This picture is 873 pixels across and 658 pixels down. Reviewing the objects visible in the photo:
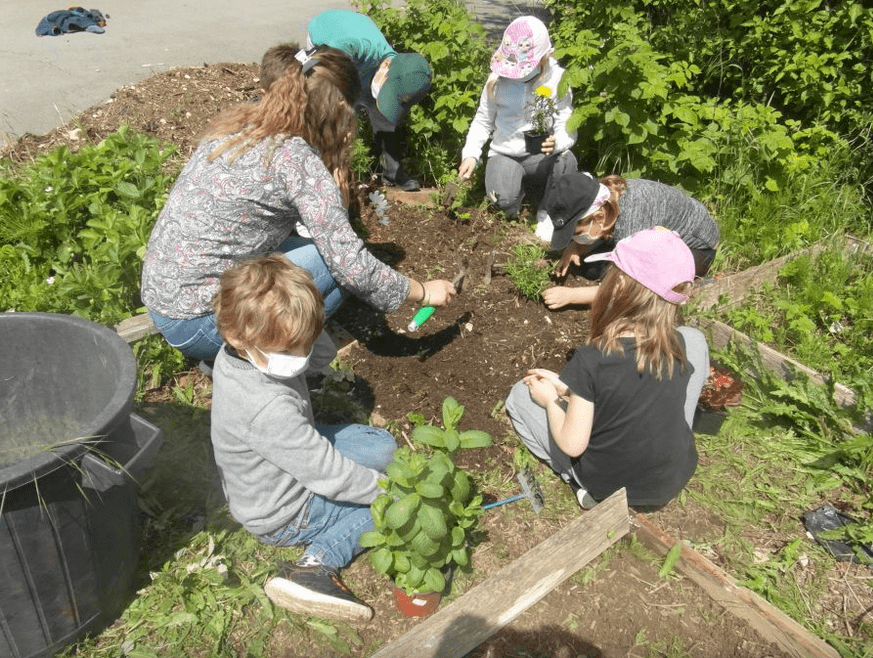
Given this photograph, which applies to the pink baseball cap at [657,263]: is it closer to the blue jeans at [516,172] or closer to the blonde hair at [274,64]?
the blonde hair at [274,64]

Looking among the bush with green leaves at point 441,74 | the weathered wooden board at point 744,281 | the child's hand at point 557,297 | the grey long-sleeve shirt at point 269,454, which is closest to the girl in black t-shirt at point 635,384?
the grey long-sleeve shirt at point 269,454

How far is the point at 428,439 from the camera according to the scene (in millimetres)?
2211

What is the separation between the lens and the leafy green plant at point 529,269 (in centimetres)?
395

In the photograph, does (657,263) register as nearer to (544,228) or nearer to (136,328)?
(544,228)

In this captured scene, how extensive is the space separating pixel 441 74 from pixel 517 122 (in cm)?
70

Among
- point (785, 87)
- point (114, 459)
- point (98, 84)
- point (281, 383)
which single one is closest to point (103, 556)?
point (114, 459)

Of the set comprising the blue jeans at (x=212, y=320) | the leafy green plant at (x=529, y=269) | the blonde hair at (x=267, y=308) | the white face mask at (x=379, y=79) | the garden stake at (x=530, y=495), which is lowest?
the garden stake at (x=530, y=495)

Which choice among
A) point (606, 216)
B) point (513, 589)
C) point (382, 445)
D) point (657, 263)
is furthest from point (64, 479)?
point (606, 216)

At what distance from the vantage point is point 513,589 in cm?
240

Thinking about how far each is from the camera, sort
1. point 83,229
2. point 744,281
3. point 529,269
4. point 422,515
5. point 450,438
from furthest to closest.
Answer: point 744,281 < point 529,269 < point 83,229 < point 450,438 < point 422,515

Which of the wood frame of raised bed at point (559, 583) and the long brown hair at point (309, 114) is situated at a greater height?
the long brown hair at point (309, 114)

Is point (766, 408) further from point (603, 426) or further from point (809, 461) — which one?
point (603, 426)

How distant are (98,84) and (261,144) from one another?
4565 mm

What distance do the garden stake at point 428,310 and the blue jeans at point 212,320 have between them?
1.35 feet
